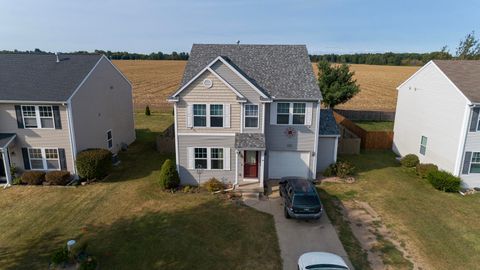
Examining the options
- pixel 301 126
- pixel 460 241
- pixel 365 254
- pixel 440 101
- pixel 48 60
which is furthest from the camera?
pixel 48 60

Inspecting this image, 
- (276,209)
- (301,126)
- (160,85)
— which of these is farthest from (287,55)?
(160,85)

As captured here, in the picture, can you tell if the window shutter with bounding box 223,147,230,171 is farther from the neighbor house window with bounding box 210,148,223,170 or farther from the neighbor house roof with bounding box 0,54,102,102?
the neighbor house roof with bounding box 0,54,102,102

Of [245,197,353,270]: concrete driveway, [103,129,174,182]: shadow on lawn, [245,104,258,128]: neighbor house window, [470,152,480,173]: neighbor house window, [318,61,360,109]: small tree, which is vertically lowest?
[245,197,353,270]: concrete driveway

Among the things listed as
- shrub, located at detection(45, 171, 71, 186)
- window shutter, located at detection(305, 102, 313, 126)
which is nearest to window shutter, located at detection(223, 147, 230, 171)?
window shutter, located at detection(305, 102, 313, 126)

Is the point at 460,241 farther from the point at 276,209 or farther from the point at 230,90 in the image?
the point at 230,90

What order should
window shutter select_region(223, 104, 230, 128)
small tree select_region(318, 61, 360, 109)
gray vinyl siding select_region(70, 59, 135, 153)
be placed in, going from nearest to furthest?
window shutter select_region(223, 104, 230, 128)
gray vinyl siding select_region(70, 59, 135, 153)
small tree select_region(318, 61, 360, 109)

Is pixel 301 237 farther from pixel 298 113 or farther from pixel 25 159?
pixel 25 159

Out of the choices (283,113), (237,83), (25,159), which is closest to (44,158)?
(25,159)
